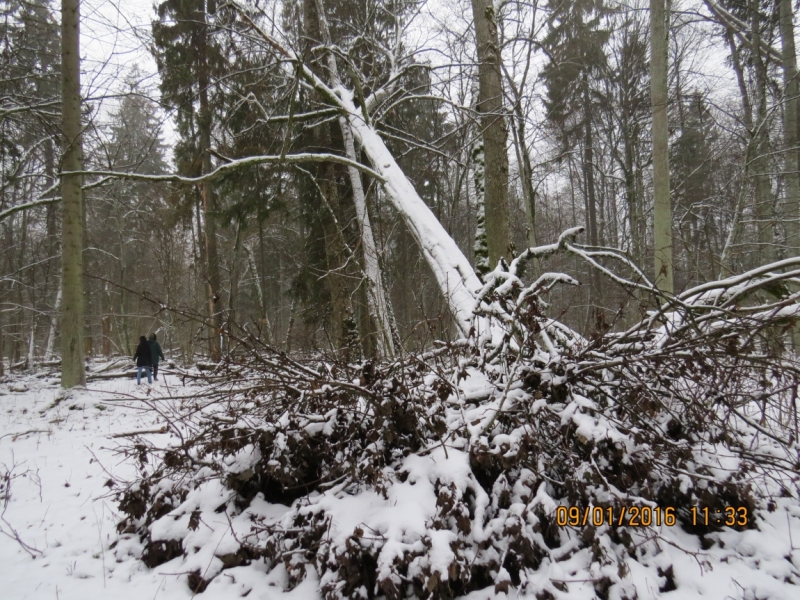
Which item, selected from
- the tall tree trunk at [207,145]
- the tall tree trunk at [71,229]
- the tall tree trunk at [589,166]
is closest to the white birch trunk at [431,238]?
the tall tree trunk at [71,229]

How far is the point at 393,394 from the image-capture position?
296 centimetres

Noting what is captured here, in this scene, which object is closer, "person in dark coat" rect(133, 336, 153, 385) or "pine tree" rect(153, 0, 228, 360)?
"person in dark coat" rect(133, 336, 153, 385)

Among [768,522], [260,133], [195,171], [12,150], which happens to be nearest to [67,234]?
[12,150]

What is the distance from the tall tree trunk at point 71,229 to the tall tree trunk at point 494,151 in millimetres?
8005

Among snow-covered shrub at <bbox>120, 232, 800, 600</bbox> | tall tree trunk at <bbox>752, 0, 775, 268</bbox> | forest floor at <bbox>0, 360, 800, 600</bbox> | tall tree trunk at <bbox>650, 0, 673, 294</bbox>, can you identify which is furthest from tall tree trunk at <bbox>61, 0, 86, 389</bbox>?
tall tree trunk at <bbox>752, 0, 775, 268</bbox>

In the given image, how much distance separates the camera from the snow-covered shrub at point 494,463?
2.37 metres

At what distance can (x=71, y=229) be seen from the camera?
27.9ft

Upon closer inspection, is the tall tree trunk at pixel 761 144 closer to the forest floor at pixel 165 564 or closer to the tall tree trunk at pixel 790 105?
the tall tree trunk at pixel 790 105

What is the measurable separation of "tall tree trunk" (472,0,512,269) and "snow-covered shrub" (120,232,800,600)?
3.34 m

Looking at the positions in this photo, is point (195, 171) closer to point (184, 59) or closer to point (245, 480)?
point (184, 59)

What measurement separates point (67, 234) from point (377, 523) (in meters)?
9.32

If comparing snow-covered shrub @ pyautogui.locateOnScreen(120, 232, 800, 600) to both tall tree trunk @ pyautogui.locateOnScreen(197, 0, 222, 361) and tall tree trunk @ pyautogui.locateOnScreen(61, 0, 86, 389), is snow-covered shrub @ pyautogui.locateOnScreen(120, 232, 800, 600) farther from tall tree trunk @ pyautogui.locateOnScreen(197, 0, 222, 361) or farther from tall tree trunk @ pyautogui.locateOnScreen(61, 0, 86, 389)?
tall tree trunk @ pyautogui.locateOnScreen(197, 0, 222, 361)

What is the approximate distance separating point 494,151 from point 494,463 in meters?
5.34

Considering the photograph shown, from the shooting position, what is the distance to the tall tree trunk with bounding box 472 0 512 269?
21.8 ft
